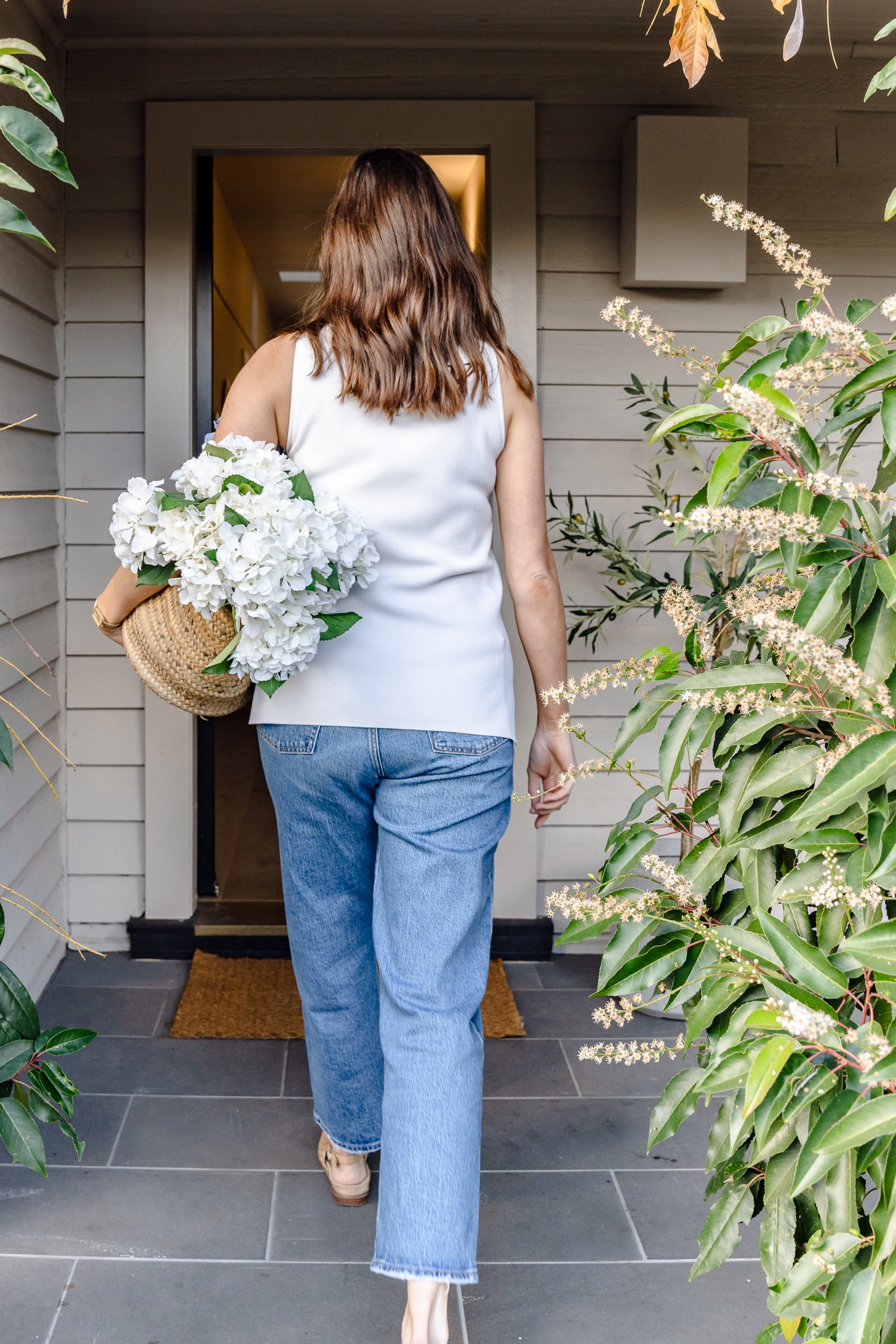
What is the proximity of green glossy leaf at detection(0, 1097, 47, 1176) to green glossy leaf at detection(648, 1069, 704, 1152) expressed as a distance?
86cm

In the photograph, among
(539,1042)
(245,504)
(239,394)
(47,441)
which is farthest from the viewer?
(47,441)

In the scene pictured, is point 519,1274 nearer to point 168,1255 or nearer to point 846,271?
point 168,1255

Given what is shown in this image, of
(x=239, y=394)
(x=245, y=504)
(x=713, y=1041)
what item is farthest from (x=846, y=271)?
(x=713, y=1041)

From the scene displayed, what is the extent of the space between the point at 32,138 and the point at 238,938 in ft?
7.35

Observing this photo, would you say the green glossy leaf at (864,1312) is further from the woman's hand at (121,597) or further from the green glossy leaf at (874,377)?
the woman's hand at (121,597)

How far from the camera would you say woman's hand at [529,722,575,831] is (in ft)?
5.71

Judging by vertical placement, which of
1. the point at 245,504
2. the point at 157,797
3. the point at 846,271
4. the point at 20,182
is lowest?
the point at 157,797

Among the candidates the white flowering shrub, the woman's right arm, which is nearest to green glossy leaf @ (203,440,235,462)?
the woman's right arm

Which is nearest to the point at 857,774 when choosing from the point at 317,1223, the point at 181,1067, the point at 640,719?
the point at 640,719

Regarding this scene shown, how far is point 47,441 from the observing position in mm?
2803

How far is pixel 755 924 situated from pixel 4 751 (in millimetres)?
869

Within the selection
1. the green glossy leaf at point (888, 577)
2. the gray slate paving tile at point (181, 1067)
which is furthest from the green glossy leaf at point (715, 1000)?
the gray slate paving tile at point (181, 1067)

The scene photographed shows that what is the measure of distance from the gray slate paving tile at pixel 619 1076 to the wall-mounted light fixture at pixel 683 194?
6.00ft

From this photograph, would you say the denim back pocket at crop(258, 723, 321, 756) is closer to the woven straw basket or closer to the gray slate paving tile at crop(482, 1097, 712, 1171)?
the woven straw basket
